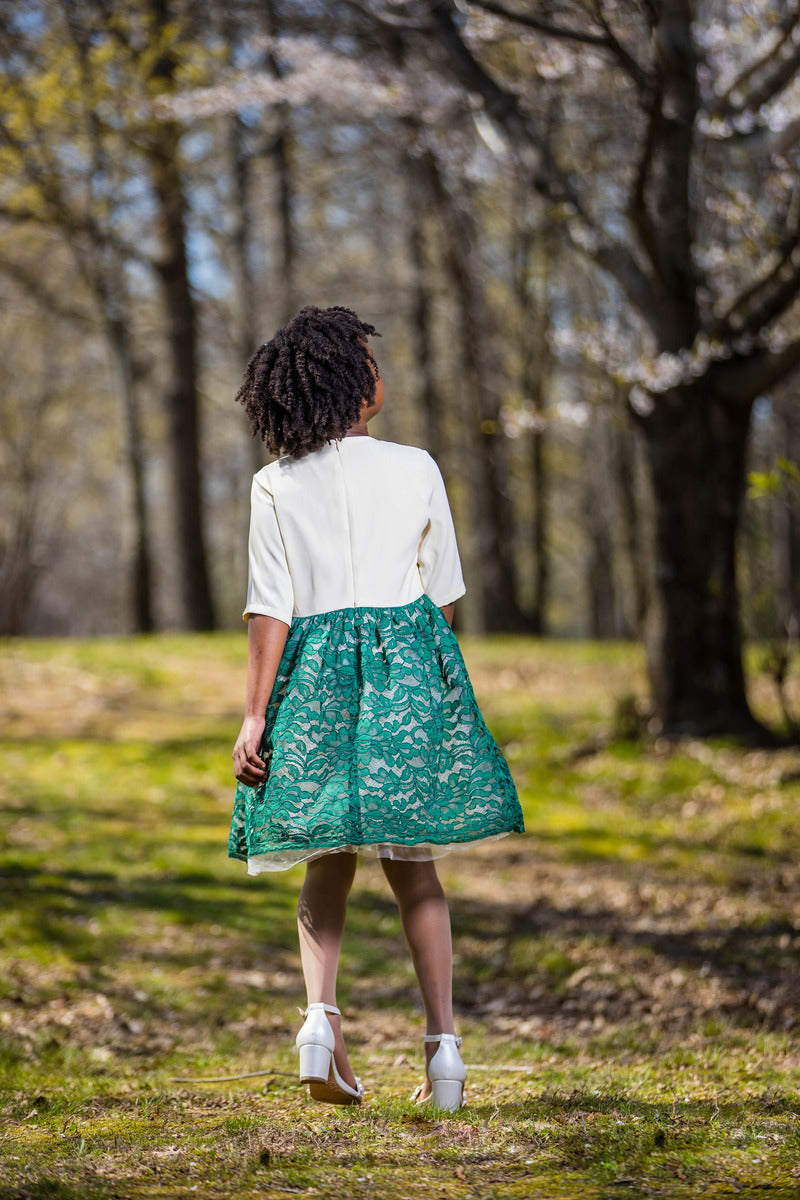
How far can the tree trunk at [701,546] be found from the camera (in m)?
7.60

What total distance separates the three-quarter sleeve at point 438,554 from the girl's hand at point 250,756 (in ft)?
1.93

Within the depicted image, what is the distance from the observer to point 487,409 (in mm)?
15672

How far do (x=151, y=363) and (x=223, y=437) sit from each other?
665 cm

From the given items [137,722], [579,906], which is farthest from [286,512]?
[137,722]

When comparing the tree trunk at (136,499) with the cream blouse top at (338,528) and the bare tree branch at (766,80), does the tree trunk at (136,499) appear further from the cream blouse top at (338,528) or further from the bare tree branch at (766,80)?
the cream blouse top at (338,528)

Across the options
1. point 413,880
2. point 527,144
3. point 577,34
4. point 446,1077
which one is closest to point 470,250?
point 527,144

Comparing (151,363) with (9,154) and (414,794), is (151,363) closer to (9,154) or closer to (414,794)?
(9,154)

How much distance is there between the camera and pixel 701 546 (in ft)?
25.0

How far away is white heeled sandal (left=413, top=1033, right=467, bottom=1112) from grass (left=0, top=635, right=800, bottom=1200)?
76mm

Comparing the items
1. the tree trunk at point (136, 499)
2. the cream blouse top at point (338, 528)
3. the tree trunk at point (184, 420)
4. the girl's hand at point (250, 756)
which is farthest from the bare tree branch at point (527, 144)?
the tree trunk at point (136, 499)

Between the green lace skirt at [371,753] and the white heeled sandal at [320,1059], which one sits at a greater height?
the green lace skirt at [371,753]

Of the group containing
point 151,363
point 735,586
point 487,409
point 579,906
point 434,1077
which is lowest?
point 579,906

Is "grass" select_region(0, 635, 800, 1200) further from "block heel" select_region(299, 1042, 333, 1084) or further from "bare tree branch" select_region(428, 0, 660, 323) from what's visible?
"bare tree branch" select_region(428, 0, 660, 323)

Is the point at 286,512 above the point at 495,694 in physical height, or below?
above
